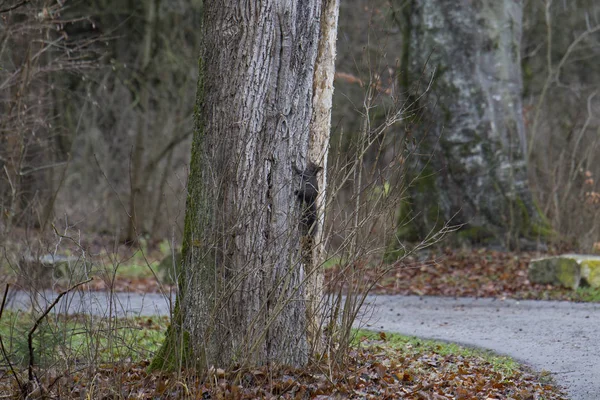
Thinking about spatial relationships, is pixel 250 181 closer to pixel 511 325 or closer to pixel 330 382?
pixel 330 382

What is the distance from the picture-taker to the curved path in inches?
260

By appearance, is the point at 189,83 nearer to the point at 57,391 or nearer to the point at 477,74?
the point at 477,74

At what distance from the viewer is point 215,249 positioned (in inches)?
217

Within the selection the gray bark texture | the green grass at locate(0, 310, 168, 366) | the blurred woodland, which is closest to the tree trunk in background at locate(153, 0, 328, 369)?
the gray bark texture

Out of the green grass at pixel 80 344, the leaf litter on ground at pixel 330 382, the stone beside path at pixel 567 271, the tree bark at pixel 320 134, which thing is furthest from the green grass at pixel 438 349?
the stone beside path at pixel 567 271

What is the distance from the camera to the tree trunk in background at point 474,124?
14.0m

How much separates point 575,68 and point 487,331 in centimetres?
1831

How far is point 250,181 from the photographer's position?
5715 millimetres

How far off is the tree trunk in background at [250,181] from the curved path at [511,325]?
0.63 metres

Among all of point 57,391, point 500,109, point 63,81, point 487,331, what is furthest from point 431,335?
point 63,81

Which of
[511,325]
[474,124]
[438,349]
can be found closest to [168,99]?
[474,124]

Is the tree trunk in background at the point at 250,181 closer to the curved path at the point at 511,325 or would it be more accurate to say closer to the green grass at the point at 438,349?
the curved path at the point at 511,325

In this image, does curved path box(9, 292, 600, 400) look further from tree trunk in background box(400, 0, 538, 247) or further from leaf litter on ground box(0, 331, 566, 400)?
tree trunk in background box(400, 0, 538, 247)

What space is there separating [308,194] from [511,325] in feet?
13.2
